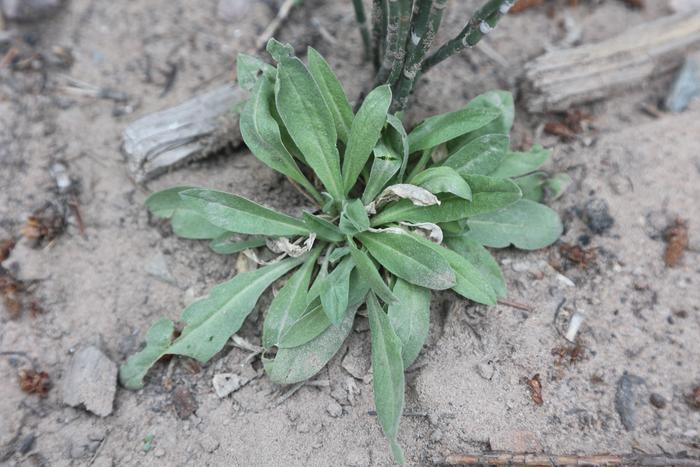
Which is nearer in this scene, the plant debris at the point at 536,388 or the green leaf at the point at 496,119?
the plant debris at the point at 536,388

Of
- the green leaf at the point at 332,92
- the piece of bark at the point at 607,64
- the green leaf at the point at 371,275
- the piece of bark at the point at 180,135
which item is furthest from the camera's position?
the piece of bark at the point at 607,64

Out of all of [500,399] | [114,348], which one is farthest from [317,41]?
[500,399]

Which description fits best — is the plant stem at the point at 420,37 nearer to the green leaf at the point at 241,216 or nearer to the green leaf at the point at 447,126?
the green leaf at the point at 447,126

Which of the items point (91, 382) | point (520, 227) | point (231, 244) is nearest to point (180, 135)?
point (231, 244)

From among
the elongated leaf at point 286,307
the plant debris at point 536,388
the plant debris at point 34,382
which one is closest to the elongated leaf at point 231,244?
the elongated leaf at point 286,307

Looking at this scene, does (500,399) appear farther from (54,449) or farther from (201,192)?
(54,449)

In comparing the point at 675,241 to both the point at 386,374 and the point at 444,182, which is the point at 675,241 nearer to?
the point at 444,182

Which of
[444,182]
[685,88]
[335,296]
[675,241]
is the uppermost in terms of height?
[444,182]
